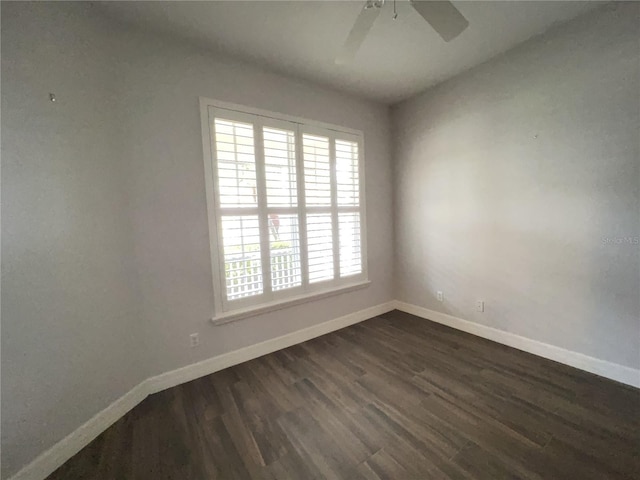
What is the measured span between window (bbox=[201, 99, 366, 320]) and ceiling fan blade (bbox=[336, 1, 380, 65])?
105cm

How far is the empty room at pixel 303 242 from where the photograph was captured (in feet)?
4.20

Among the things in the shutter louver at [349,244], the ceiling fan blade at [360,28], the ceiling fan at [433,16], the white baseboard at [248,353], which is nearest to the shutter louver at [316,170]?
the shutter louver at [349,244]

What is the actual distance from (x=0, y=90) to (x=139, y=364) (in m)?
1.74

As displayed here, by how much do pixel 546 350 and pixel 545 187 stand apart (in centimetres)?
140

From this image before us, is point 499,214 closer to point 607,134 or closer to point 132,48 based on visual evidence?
point 607,134

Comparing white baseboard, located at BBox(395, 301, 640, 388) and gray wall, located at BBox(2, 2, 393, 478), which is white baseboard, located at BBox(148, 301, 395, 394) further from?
white baseboard, located at BBox(395, 301, 640, 388)

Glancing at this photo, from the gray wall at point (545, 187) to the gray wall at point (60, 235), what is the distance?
2981 mm

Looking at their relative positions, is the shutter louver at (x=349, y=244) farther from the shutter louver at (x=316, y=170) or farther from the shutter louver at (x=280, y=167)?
the shutter louver at (x=280, y=167)

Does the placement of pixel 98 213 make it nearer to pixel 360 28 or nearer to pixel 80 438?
pixel 80 438

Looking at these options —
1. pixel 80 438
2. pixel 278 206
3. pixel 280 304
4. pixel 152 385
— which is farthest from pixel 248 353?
pixel 278 206

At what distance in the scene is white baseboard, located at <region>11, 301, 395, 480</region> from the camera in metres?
1.27

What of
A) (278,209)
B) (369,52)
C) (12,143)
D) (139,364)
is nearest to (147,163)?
(12,143)

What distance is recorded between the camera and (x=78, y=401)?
1430 millimetres

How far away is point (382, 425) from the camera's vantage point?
1515 mm
